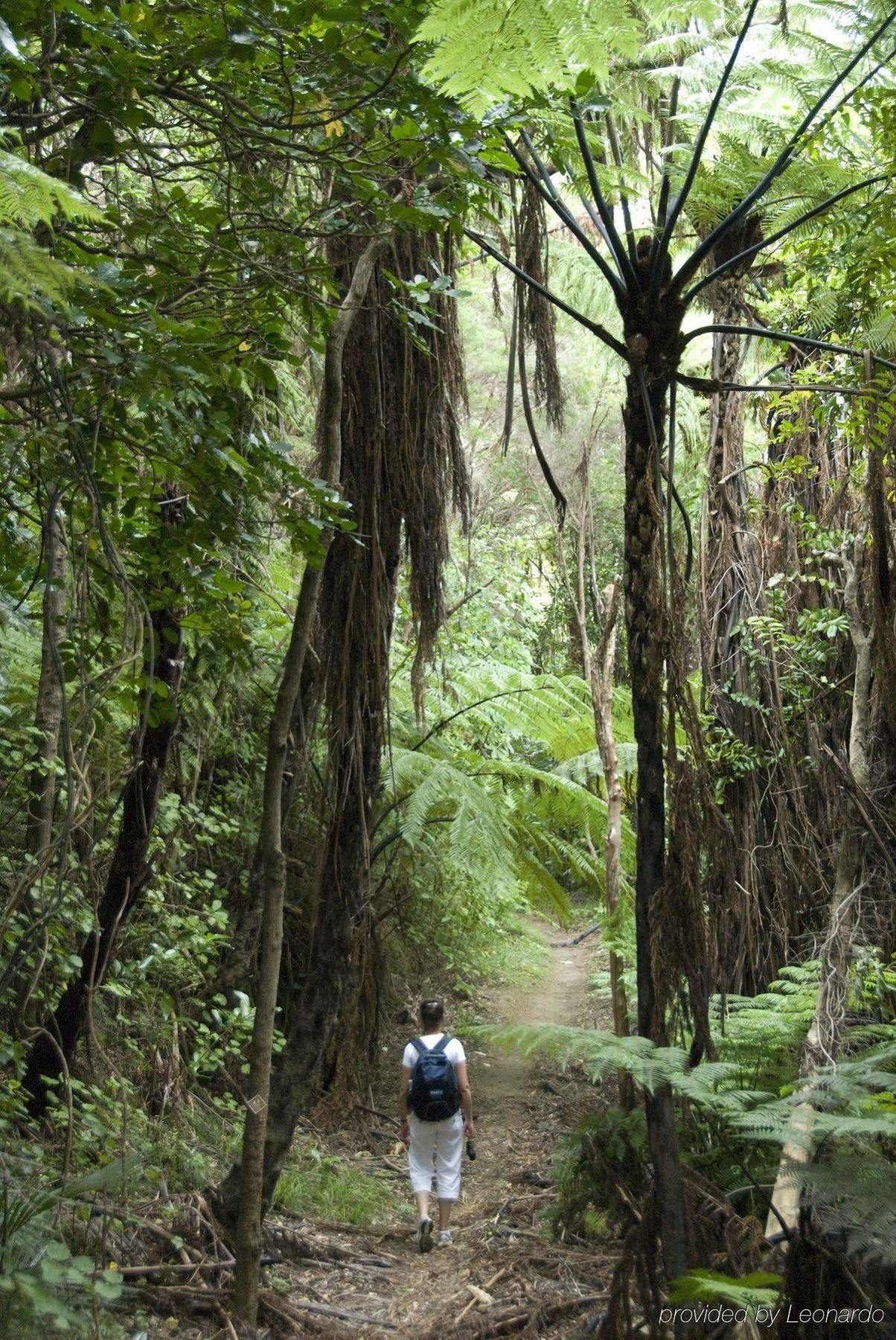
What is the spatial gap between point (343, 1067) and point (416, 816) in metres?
1.77

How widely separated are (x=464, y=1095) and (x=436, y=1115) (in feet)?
0.77

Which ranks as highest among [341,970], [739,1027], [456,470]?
[456,470]

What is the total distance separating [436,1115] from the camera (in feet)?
16.8

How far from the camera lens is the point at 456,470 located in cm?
462

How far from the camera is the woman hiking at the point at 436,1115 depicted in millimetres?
5020

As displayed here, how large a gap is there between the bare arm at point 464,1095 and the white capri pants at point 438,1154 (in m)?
0.10

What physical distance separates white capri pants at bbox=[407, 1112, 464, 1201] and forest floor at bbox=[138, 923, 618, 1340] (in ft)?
0.72

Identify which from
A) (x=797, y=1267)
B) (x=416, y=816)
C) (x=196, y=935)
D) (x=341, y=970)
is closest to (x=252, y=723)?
(x=416, y=816)

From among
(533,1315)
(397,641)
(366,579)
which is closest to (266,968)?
(533,1315)

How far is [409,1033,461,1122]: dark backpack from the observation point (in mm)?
5125

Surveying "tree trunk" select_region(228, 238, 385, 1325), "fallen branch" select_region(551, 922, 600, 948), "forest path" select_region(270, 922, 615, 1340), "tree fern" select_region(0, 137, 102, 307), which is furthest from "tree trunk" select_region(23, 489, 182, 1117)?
"fallen branch" select_region(551, 922, 600, 948)

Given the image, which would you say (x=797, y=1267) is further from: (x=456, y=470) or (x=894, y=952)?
(x=456, y=470)

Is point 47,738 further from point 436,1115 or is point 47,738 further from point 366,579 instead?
point 436,1115

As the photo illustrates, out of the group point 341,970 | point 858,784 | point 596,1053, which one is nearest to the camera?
Result: point 596,1053
